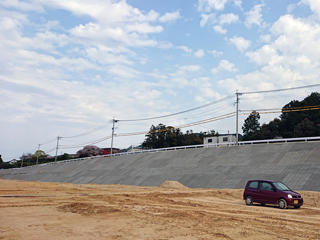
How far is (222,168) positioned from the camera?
30.9 m

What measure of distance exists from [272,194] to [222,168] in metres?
15.6

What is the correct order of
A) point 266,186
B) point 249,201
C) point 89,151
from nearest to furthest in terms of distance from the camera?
point 266,186 → point 249,201 → point 89,151

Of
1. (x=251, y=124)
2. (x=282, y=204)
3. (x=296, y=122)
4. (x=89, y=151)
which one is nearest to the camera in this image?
(x=282, y=204)

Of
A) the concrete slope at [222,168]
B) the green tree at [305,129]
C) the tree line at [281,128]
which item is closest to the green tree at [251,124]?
the tree line at [281,128]

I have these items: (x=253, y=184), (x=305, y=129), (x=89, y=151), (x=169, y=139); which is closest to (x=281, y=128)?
(x=305, y=129)

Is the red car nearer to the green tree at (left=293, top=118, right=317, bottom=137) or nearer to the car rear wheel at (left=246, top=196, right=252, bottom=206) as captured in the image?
the car rear wheel at (left=246, top=196, right=252, bottom=206)

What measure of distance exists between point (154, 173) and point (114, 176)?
22.7 feet

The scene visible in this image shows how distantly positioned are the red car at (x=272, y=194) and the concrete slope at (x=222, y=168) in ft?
25.4

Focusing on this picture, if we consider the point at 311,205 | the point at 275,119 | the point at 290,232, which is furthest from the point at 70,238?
the point at 275,119

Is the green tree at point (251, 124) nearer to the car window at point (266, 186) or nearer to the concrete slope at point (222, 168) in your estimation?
the concrete slope at point (222, 168)

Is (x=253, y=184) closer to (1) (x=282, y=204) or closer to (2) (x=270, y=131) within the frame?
(1) (x=282, y=204)

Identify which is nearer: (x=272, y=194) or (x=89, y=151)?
(x=272, y=194)

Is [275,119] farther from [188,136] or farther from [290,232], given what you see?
[290,232]

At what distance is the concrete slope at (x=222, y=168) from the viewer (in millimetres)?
25188
